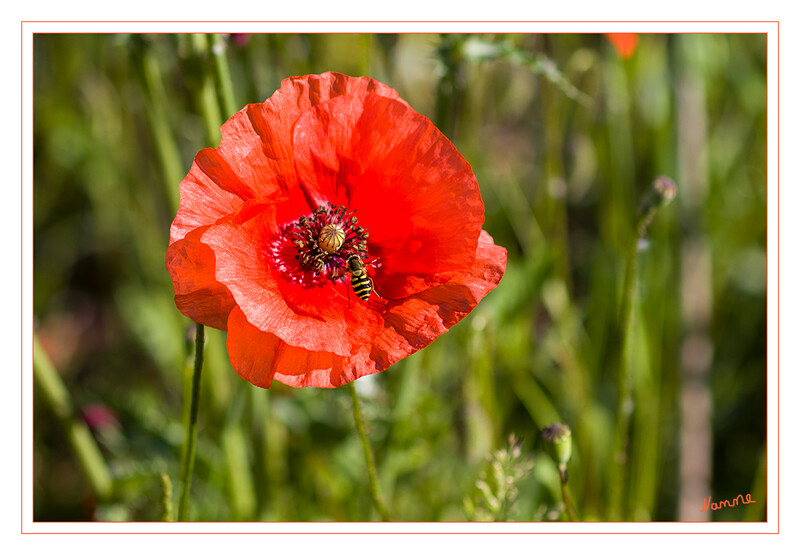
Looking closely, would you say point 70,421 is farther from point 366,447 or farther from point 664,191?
point 664,191

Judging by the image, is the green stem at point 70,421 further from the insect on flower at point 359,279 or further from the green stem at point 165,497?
the insect on flower at point 359,279

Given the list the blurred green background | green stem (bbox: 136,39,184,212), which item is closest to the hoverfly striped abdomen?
the blurred green background

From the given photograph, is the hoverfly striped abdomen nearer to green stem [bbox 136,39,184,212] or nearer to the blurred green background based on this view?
the blurred green background

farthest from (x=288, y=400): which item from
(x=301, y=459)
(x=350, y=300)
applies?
(x=350, y=300)

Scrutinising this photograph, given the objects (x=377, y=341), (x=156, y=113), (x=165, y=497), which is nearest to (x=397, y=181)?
(x=377, y=341)

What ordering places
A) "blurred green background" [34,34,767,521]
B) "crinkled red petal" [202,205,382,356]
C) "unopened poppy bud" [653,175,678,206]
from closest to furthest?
1. "crinkled red petal" [202,205,382,356]
2. "unopened poppy bud" [653,175,678,206]
3. "blurred green background" [34,34,767,521]
